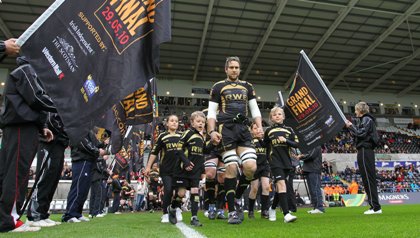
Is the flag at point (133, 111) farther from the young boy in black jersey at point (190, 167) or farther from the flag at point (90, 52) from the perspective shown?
the flag at point (90, 52)

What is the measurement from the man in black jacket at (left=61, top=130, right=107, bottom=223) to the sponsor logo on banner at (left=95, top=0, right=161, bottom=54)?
338 centimetres

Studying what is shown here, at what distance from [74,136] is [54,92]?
14.9 inches

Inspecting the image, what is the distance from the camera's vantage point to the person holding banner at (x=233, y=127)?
4648 mm

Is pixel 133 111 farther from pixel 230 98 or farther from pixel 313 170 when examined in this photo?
pixel 313 170

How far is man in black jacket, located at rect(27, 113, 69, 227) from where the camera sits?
4.81 metres

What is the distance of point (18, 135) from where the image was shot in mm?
3611

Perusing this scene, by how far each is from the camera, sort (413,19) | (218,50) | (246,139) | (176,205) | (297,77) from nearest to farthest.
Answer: (246,139)
(176,205)
(297,77)
(413,19)
(218,50)

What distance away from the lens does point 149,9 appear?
3.47 meters

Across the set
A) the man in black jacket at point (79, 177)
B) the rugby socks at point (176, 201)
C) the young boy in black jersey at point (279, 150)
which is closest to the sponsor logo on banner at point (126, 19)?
the rugby socks at point (176, 201)

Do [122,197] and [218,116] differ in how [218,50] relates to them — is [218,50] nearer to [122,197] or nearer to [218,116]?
[122,197]

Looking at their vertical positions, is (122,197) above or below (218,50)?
below

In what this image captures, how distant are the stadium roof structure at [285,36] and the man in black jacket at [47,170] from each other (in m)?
22.0

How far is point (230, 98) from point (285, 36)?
88.2ft

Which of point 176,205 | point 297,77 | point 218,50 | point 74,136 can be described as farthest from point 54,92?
point 218,50
